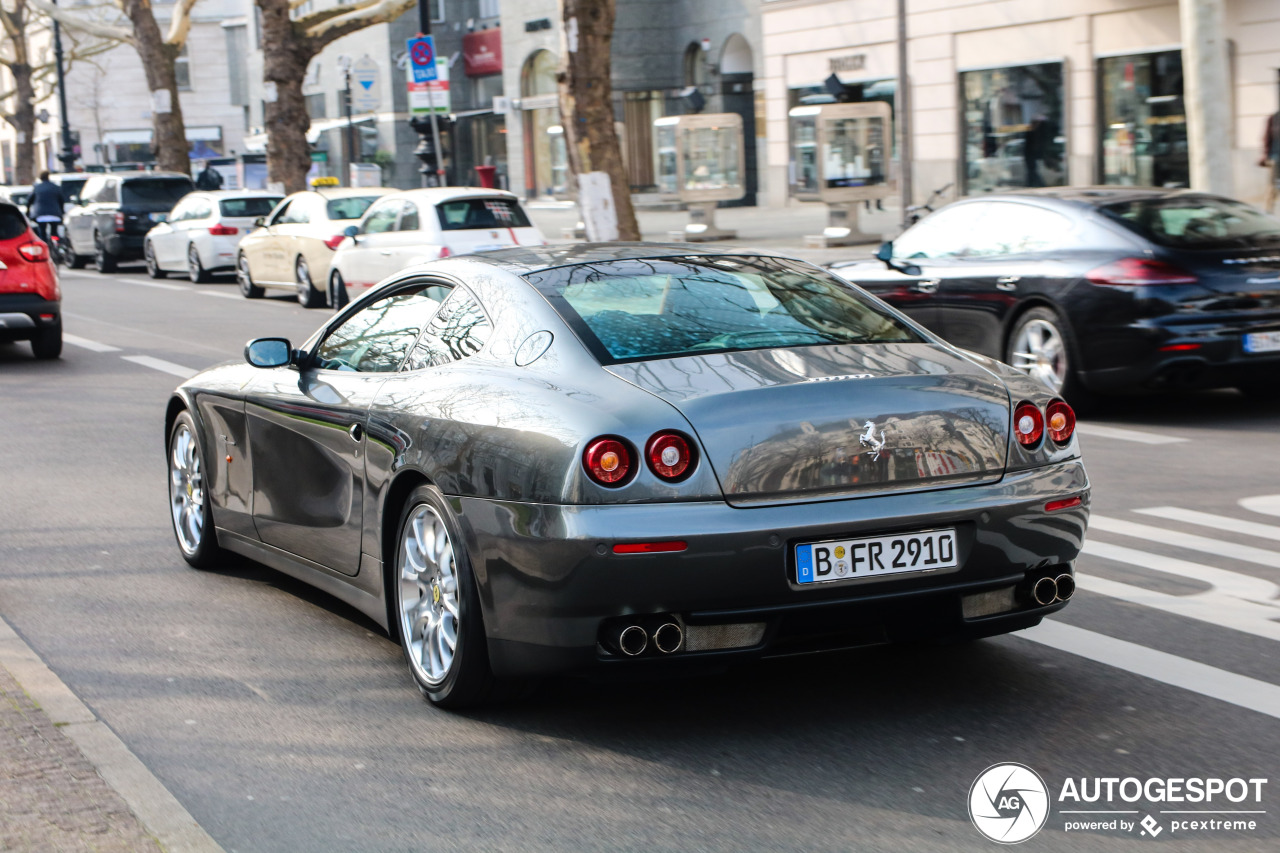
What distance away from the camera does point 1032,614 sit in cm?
472

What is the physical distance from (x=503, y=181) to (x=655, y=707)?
53836 millimetres

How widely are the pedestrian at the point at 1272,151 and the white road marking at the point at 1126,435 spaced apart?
44.1ft

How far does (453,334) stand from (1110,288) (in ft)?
19.7

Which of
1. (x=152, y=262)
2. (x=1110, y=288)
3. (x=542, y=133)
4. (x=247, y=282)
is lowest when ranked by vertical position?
(x=1110, y=288)

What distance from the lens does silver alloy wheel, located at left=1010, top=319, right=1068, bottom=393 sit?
10539mm

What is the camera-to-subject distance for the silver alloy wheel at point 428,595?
480cm

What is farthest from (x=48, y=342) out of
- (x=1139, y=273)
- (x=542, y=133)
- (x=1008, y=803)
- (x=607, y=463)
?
(x=542, y=133)

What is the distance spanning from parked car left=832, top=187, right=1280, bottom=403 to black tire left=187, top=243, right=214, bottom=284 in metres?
17.2

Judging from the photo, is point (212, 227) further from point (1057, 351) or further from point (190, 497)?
point (190, 497)

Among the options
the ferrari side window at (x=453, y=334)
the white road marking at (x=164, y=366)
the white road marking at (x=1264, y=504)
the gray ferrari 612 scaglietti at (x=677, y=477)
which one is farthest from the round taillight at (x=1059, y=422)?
the white road marking at (x=164, y=366)

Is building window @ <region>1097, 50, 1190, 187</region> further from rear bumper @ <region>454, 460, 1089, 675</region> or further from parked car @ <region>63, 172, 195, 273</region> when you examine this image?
rear bumper @ <region>454, 460, 1089, 675</region>

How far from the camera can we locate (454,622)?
479 cm

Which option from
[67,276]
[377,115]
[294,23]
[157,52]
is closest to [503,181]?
[377,115]

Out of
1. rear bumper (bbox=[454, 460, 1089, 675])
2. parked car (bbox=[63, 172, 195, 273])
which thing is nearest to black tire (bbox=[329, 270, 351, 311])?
parked car (bbox=[63, 172, 195, 273])
